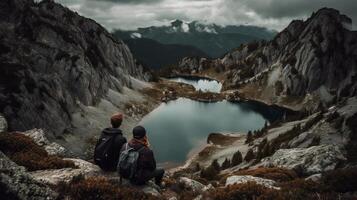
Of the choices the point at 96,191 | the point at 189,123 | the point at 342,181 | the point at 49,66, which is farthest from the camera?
the point at 189,123

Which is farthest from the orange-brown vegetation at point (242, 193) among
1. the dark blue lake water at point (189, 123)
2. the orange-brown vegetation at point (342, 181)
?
the dark blue lake water at point (189, 123)

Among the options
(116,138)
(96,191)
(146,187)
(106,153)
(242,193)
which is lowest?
(146,187)

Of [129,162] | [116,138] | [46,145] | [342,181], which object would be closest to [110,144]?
[116,138]

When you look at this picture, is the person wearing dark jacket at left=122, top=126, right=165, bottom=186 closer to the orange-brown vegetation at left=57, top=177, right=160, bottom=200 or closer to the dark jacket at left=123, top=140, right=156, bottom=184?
the dark jacket at left=123, top=140, right=156, bottom=184

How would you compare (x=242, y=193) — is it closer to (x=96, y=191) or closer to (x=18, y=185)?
(x=96, y=191)

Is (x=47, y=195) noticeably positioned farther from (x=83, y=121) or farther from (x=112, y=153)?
(x=83, y=121)

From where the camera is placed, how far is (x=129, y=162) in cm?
1897

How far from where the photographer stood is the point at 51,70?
119438 millimetres

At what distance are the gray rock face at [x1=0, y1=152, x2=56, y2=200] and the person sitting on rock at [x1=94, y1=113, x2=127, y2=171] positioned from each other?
17.6 ft

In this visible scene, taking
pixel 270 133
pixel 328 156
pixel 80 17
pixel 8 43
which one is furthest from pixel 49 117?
pixel 80 17

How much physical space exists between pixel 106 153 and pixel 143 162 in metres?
2.71

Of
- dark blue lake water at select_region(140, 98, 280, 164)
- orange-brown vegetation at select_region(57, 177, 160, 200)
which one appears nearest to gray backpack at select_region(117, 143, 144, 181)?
orange-brown vegetation at select_region(57, 177, 160, 200)

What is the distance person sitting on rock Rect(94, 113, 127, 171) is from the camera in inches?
822

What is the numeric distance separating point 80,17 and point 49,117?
374 ft
